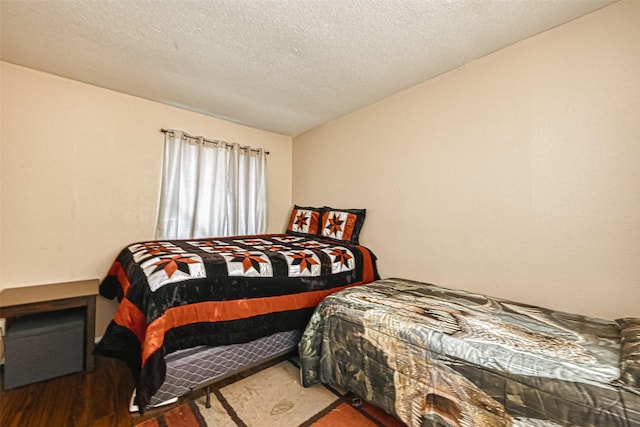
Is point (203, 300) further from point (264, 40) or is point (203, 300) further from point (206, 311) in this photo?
point (264, 40)

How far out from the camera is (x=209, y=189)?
9.29ft

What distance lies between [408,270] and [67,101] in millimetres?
3267

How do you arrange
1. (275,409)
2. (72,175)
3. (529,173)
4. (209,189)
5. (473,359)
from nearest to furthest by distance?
(473,359) → (275,409) → (529,173) → (72,175) → (209,189)

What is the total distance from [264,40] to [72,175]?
1988 millimetres

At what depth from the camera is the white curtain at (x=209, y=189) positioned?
257 cm

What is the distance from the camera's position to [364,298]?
1546 mm

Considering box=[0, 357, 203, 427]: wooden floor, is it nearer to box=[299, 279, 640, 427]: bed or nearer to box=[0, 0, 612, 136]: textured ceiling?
box=[299, 279, 640, 427]: bed

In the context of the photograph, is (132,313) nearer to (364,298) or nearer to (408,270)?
(364,298)

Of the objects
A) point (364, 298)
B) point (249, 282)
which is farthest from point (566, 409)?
point (249, 282)

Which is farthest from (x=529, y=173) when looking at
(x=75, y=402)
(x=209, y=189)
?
(x=75, y=402)

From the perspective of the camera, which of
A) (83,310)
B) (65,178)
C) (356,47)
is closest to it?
(356,47)

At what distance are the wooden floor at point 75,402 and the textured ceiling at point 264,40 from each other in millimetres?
2218

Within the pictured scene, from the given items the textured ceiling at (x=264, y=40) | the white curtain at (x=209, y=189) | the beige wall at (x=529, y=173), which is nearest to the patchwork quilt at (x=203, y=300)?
the white curtain at (x=209, y=189)

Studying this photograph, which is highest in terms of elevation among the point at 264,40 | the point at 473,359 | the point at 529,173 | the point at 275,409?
the point at 264,40
